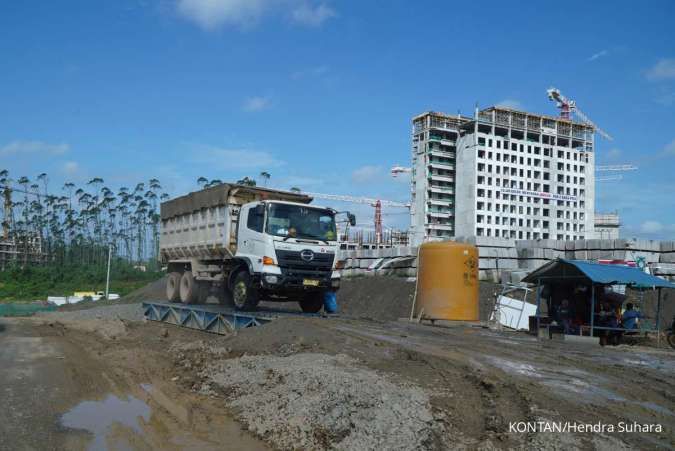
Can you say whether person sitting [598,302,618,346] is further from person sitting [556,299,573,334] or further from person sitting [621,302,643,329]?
person sitting [556,299,573,334]

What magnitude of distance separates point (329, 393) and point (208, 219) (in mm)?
10505

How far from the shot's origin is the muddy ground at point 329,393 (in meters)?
6.12

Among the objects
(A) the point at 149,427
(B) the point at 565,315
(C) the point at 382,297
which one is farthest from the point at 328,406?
(C) the point at 382,297

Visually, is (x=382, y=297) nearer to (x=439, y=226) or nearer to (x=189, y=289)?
(x=189, y=289)

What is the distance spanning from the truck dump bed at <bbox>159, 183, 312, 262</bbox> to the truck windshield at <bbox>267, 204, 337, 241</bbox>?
1279 mm

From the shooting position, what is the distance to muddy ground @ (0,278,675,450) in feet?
20.1

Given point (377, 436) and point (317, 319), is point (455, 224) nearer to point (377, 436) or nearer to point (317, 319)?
point (317, 319)

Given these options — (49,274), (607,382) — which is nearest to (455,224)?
(49,274)

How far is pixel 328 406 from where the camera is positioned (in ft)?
22.0

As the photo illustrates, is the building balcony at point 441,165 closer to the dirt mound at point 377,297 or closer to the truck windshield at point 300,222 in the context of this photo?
the dirt mound at point 377,297

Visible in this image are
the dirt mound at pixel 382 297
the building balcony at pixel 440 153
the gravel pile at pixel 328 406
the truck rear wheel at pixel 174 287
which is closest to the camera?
the gravel pile at pixel 328 406

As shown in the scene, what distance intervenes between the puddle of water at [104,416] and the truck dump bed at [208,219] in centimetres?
764

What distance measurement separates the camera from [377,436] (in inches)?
232

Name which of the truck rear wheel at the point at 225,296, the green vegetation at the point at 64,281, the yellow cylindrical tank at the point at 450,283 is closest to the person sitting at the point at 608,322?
the yellow cylindrical tank at the point at 450,283
